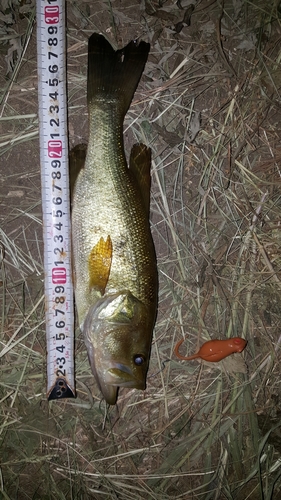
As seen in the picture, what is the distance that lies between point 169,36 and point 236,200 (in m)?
1.47

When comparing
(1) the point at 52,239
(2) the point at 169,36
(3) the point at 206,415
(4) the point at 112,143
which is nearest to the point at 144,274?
(1) the point at 52,239

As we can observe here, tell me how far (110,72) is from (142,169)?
29.6 inches

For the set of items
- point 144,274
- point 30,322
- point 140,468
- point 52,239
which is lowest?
point 140,468

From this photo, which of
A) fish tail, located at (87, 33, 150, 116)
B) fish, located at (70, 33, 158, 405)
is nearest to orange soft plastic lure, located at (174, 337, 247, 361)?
fish, located at (70, 33, 158, 405)

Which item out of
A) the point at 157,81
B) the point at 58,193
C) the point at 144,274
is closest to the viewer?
the point at 144,274

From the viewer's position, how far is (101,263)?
2.66m

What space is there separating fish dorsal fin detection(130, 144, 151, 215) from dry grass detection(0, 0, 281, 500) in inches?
15.8

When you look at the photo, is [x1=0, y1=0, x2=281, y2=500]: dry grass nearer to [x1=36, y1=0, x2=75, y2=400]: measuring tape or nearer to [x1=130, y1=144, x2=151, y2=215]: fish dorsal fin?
[x1=36, y1=0, x2=75, y2=400]: measuring tape

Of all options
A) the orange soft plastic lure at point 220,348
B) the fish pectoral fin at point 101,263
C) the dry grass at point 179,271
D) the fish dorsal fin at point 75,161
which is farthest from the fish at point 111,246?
the orange soft plastic lure at point 220,348

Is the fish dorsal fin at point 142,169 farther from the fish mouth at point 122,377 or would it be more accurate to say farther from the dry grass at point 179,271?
the fish mouth at point 122,377

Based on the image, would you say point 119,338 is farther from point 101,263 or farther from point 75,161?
point 75,161

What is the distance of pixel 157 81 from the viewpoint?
10.6ft

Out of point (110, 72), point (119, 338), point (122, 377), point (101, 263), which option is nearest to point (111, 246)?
point (101, 263)

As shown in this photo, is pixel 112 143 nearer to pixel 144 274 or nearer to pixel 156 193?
pixel 156 193
